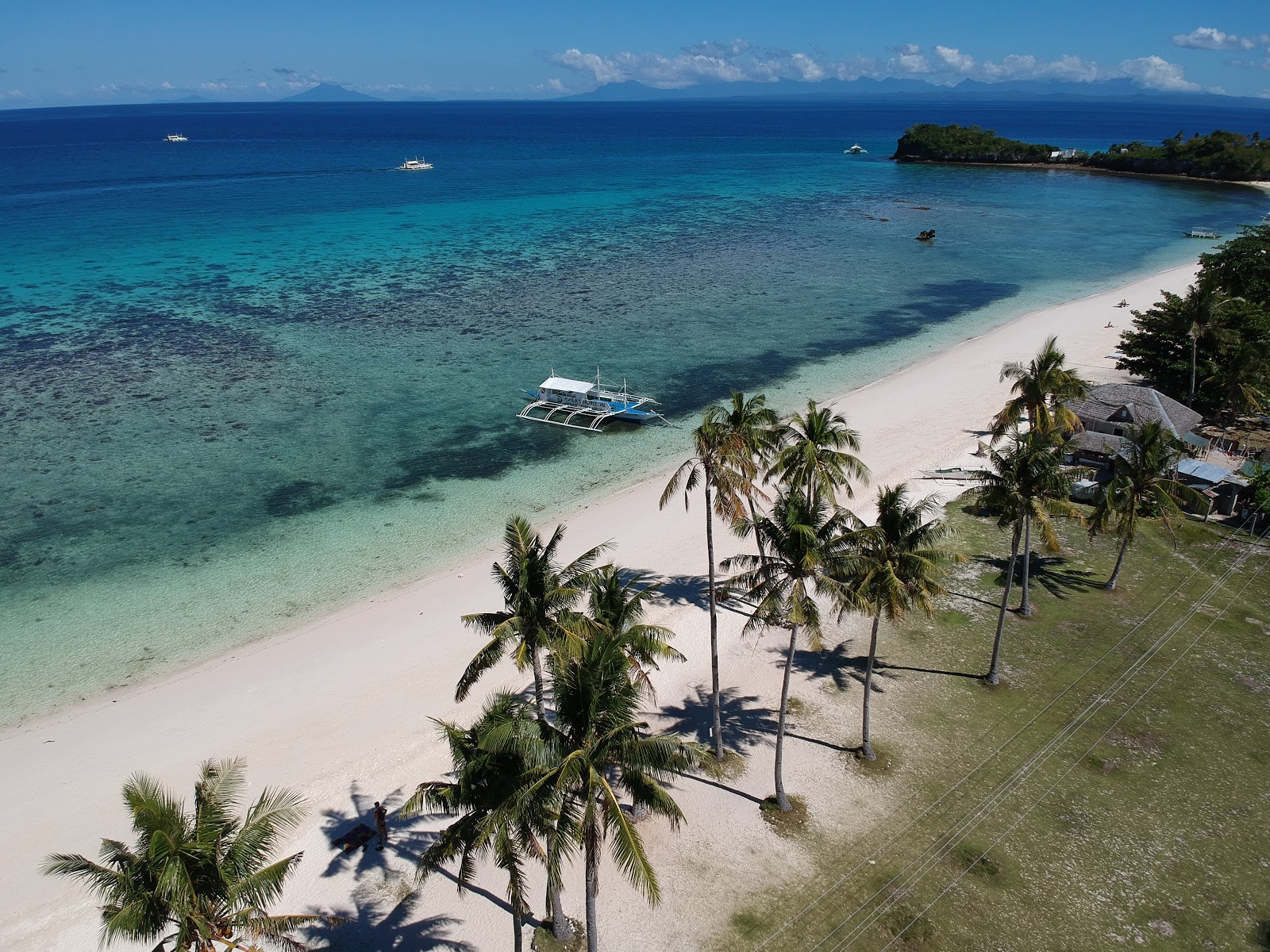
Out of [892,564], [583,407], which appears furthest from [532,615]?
[583,407]

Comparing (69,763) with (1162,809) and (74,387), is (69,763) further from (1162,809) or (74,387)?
(74,387)

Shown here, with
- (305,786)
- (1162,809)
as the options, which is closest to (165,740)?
(305,786)

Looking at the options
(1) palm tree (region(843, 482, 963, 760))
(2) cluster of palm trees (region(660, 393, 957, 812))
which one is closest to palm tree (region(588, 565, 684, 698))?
(2) cluster of palm trees (region(660, 393, 957, 812))

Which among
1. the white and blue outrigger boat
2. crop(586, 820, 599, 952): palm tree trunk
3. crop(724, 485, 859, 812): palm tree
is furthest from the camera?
the white and blue outrigger boat

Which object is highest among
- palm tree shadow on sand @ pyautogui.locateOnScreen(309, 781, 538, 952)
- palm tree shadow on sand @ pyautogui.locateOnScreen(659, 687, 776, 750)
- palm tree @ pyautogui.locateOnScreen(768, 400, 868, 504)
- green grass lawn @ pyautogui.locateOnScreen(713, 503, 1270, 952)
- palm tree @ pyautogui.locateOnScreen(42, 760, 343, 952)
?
palm tree @ pyautogui.locateOnScreen(768, 400, 868, 504)

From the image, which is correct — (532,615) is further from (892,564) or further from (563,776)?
(892,564)

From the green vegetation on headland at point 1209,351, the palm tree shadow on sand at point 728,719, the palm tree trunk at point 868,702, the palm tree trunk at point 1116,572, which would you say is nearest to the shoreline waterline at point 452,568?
the palm tree shadow on sand at point 728,719

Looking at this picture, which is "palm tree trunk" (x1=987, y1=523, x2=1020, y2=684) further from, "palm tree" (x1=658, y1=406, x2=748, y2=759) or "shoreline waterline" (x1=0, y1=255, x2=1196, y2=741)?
"shoreline waterline" (x1=0, y1=255, x2=1196, y2=741)
